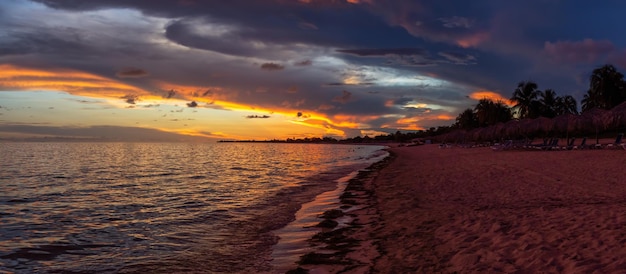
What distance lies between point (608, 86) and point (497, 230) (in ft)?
201

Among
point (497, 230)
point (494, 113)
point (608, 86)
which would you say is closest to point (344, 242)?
point (497, 230)

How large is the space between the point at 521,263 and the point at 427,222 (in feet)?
11.5

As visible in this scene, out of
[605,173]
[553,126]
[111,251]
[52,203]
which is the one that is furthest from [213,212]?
[553,126]

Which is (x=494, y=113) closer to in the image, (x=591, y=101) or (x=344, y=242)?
(x=591, y=101)

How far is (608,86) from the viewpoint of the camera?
5606 centimetres

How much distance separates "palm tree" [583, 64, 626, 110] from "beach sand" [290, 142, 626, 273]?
5186cm

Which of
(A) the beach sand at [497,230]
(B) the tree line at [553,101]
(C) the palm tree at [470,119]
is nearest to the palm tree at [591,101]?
(B) the tree line at [553,101]

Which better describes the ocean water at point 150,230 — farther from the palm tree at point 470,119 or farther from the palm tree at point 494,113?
the palm tree at point 470,119

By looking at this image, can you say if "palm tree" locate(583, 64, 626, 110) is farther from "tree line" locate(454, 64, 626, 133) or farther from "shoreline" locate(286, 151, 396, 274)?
"shoreline" locate(286, 151, 396, 274)

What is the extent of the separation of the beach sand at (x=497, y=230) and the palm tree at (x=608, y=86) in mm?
51860

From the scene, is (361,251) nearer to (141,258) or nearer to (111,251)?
(141,258)

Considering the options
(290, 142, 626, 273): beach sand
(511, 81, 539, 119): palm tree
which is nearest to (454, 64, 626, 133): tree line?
(511, 81, 539, 119): palm tree

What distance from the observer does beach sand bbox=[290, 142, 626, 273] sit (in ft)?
18.7

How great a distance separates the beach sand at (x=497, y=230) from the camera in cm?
571
